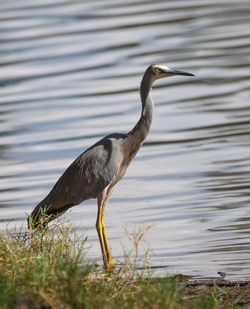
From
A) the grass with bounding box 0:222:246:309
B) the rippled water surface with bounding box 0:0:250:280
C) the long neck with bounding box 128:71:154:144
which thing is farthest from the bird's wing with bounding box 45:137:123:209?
the grass with bounding box 0:222:246:309

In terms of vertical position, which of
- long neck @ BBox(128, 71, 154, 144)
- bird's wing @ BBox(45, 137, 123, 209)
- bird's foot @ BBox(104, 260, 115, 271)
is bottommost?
bird's foot @ BBox(104, 260, 115, 271)

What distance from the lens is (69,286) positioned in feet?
18.5

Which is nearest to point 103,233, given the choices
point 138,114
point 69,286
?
point 69,286

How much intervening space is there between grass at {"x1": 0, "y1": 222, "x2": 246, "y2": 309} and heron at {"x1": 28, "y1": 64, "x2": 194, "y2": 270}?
1.78 metres

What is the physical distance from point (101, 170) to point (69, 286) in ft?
10.1

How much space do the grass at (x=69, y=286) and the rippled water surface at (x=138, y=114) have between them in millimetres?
883

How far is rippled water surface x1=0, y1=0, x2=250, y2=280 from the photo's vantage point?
9.15m

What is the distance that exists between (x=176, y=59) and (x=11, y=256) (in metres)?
11.4

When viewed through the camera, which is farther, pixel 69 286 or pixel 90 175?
pixel 90 175

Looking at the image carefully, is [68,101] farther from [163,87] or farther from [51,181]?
[51,181]

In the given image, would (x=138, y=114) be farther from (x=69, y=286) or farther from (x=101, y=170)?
(x=69, y=286)

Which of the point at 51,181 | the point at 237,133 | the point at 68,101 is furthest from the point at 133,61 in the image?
the point at 51,181

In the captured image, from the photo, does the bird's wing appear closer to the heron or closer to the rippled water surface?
the heron

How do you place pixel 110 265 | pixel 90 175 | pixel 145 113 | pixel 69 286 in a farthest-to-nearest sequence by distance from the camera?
pixel 145 113
pixel 90 175
pixel 110 265
pixel 69 286
